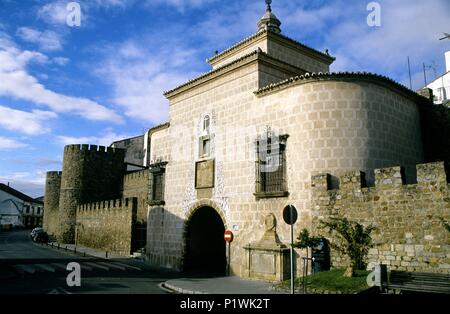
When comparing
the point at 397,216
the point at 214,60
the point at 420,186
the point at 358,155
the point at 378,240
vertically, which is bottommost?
the point at 378,240

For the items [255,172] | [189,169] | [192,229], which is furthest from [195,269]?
[255,172]

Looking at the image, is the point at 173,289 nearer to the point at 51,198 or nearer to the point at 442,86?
the point at 442,86

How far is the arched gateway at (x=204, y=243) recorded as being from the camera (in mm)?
19031

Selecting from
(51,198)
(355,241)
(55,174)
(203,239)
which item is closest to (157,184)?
(203,239)

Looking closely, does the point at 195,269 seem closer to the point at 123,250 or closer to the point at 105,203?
the point at 123,250

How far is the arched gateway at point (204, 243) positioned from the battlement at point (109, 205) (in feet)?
27.6

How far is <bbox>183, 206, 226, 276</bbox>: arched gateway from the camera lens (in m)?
19.0

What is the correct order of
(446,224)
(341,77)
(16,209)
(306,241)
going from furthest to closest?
1. (16,209)
2. (341,77)
3. (306,241)
4. (446,224)

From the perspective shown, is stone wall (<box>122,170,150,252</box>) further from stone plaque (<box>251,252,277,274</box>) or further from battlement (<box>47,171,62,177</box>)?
battlement (<box>47,171,62,177</box>)

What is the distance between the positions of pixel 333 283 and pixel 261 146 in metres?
6.47

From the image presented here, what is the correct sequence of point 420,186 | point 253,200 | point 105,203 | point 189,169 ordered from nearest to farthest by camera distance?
point 420,186
point 253,200
point 189,169
point 105,203

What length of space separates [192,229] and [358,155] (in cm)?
907

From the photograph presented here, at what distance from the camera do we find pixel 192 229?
760 inches

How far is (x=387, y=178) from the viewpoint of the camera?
12273mm
